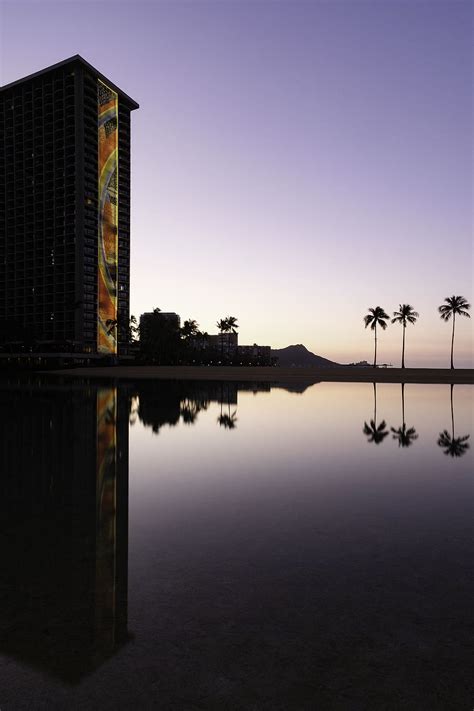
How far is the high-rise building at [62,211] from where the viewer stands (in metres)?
160

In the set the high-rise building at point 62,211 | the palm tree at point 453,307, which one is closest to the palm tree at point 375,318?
the palm tree at point 453,307

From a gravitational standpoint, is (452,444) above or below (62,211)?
below

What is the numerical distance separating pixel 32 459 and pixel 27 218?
179791 millimetres

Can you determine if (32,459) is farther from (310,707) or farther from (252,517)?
(310,707)

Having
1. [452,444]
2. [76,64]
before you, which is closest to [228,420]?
[452,444]

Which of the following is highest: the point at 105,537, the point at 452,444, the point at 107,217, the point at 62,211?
the point at 107,217

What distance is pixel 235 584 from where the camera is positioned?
16.8ft

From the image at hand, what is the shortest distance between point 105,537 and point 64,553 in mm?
698

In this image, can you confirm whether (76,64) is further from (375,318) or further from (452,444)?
(452,444)

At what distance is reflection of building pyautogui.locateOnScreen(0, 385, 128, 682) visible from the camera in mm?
A: 4035

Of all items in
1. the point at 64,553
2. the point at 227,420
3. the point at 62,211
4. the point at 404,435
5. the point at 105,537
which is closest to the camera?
the point at 64,553

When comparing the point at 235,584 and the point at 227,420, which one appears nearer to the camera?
the point at 235,584

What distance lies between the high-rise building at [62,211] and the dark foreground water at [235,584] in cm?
15376

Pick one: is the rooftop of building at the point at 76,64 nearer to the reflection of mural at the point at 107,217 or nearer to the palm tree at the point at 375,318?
the reflection of mural at the point at 107,217
